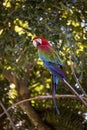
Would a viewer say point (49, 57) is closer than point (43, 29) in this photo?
Yes

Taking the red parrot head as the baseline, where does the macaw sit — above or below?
below

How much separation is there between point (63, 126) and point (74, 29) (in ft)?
3.58

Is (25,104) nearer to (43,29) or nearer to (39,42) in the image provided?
(43,29)

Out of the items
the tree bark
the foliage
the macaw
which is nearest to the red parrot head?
the macaw

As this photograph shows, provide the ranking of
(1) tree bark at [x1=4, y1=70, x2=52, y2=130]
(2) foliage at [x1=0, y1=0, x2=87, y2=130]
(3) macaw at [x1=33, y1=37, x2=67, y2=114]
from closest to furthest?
(3) macaw at [x1=33, y1=37, x2=67, y2=114] < (2) foliage at [x1=0, y1=0, x2=87, y2=130] < (1) tree bark at [x1=4, y1=70, x2=52, y2=130]

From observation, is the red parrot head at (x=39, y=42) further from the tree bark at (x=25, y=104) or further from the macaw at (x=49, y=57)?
the tree bark at (x=25, y=104)

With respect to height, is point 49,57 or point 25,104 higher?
point 49,57

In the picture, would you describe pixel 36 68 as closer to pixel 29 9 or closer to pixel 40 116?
pixel 40 116

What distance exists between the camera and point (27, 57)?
9.38 feet

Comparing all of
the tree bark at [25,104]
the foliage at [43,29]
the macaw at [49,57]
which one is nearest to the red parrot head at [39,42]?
the macaw at [49,57]

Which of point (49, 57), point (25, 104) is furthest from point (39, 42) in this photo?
point (25, 104)

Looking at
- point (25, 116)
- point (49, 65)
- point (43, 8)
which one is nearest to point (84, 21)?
point (43, 8)

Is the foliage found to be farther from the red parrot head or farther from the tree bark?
the red parrot head

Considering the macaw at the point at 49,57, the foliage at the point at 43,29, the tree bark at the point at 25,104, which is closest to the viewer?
the macaw at the point at 49,57
